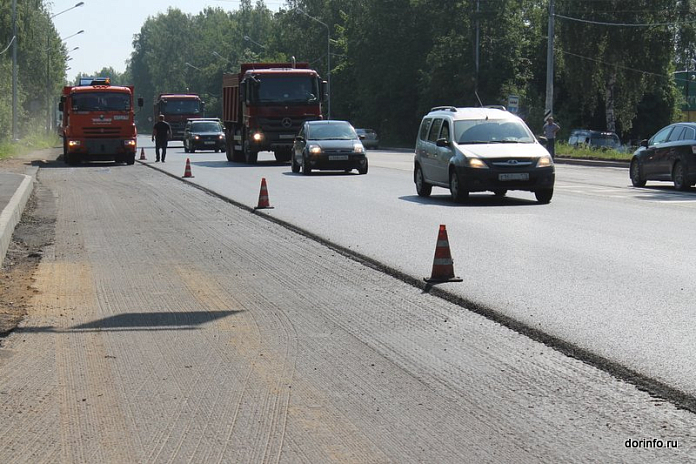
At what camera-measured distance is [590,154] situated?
49.4 meters

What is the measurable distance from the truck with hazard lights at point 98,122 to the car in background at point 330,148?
10167 mm

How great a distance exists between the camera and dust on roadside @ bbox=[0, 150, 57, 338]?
31.7 feet

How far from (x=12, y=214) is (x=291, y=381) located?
38.0 feet

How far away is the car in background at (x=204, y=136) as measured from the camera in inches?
2256

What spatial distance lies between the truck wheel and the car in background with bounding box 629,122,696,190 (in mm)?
15450

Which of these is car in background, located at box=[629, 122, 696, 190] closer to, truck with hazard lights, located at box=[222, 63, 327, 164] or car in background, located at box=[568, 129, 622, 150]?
truck with hazard lights, located at box=[222, 63, 327, 164]

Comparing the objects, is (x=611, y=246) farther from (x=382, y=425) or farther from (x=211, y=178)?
(x=211, y=178)

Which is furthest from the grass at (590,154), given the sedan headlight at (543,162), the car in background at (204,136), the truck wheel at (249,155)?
the sedan headlight at (543,162)

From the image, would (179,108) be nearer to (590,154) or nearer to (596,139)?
(596,139)

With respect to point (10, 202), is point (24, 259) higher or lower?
lower

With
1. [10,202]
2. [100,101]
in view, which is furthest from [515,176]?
[100,101]

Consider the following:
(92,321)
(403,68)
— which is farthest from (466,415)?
(403,68)

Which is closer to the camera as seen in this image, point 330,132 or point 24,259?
point 24,259

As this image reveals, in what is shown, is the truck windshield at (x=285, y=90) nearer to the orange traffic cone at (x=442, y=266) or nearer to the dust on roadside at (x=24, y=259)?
the dust on roadside at (x=24, y=259)
